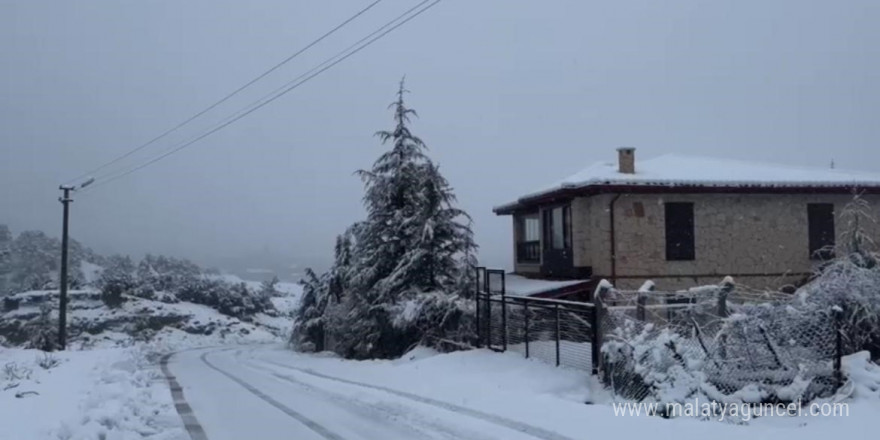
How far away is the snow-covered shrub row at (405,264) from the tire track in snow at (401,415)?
22.9ft

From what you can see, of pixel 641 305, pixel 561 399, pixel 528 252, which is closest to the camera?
pixel 561 399

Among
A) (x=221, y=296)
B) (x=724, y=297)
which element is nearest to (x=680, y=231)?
(x=724, y=297)

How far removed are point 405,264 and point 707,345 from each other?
14.8m

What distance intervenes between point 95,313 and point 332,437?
52.6 metres

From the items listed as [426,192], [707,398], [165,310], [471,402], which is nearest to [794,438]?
[707,398]

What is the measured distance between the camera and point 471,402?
12820 millimetres

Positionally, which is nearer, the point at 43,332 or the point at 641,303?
the point at 641,303

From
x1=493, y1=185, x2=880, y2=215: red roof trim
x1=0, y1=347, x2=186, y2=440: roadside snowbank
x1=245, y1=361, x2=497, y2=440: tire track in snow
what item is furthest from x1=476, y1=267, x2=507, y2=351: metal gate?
x1=0, y1=347, x2=186, y2=440: roadside snowbank

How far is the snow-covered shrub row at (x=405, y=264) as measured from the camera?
79.0 ft

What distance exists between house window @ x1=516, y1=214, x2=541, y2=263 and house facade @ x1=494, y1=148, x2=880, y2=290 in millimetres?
3065

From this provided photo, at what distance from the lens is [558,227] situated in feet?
92.1

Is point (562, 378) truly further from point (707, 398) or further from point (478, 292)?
point (478, 292)

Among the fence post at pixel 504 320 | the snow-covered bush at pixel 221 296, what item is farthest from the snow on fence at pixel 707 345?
the snow-covered bush at pixel 221 296

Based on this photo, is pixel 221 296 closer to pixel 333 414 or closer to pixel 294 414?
pixel 294 414
